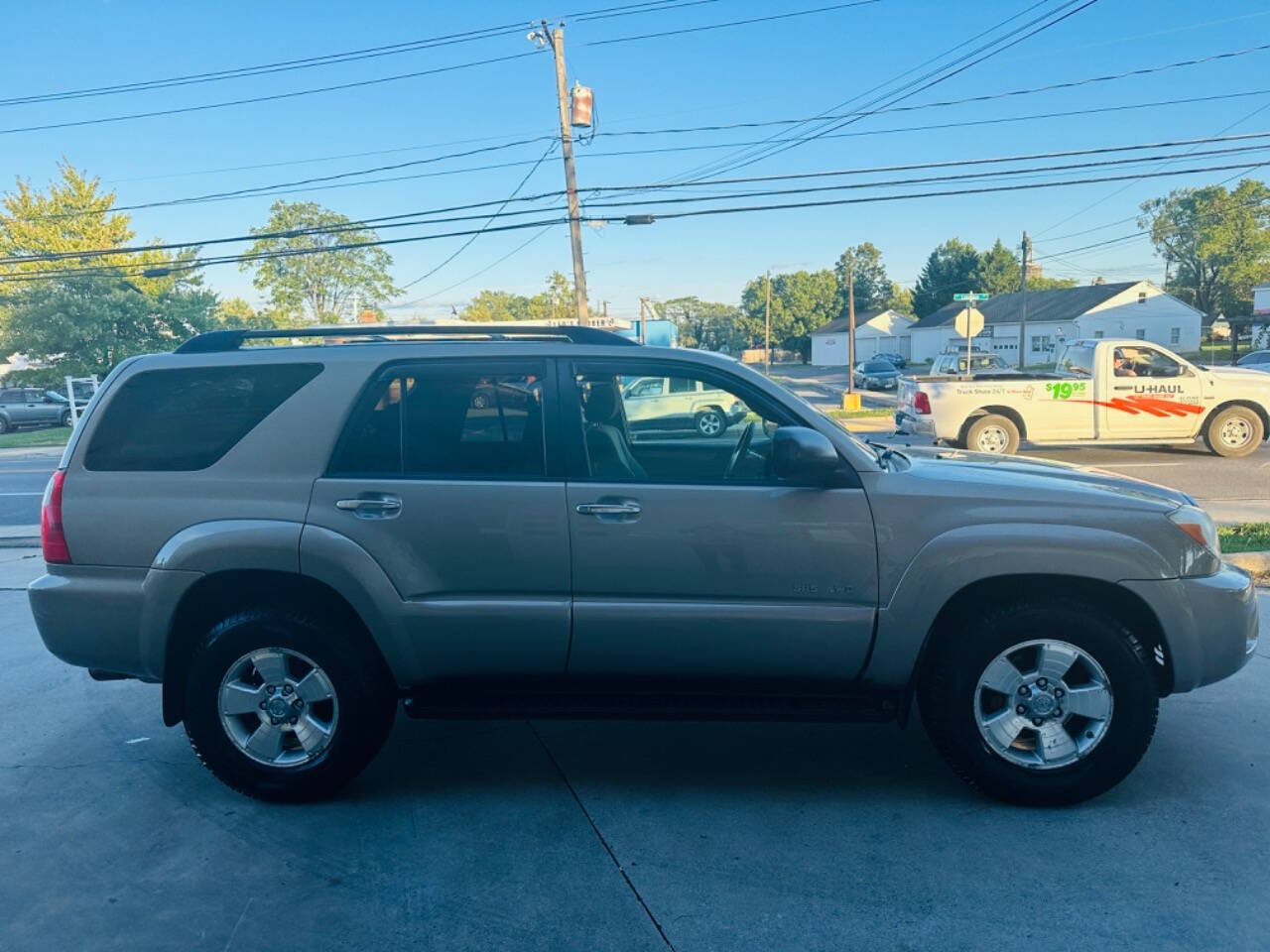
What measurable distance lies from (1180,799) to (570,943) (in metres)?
2.50

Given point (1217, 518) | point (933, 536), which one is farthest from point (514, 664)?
point (1217, 518)

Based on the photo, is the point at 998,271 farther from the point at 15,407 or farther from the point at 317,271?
the point at 15,407

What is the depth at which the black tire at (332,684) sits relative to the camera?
3.57m

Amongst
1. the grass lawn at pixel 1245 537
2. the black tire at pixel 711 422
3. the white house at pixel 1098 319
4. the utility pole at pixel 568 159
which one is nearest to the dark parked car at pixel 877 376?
the white house at pixel 1098 319

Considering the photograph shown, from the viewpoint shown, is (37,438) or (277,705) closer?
(277,705)

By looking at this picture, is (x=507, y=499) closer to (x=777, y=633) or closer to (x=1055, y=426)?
(x=777, y=633)

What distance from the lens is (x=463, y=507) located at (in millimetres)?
3506

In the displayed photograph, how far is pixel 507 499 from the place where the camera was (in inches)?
138

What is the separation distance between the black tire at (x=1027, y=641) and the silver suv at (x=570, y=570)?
0.01 metres

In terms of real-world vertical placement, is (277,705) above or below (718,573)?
below

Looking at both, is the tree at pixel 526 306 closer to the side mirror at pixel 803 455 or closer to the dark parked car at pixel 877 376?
the dark parked car at pixel 877 376

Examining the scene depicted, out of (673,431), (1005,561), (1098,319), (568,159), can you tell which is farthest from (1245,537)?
(1098,319)

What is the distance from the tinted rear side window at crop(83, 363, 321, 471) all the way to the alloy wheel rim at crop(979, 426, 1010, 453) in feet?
39.8

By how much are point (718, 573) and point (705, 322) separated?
387 ft
